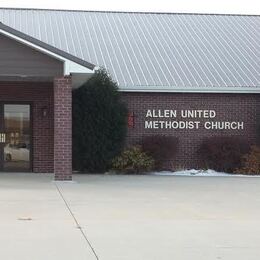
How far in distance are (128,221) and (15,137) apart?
11.7m

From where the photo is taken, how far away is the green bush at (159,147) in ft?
70.5

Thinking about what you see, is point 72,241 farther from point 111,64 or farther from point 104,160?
point 111,64

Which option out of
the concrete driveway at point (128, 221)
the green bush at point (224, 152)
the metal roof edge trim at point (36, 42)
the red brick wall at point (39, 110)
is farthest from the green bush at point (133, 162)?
the metal roof edge trim at point (36, 42)

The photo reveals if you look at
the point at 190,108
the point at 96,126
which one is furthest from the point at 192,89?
the point at 96,126

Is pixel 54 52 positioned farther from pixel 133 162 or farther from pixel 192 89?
pixel 192 89

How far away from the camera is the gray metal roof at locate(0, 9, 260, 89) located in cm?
2331

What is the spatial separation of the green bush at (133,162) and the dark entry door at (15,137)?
319cm

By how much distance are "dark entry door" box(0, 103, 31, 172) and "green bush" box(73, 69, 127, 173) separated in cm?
171

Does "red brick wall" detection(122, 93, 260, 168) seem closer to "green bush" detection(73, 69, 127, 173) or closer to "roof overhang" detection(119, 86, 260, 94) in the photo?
"roof overhang" detection(119, 86, 260, 94)

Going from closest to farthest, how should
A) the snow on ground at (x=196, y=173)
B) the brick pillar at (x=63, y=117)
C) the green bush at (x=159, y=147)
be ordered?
the brick pillar at (x=63, y=117) → the snow on ground at (x=196, y=173) → the green bush at (x=159, y=147)

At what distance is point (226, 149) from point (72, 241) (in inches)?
552

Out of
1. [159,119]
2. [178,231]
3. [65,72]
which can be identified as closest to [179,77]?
[159,119]

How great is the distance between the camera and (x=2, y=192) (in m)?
14.2

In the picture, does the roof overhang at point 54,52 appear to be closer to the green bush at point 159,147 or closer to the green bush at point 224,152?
the green bush at point 159,147
